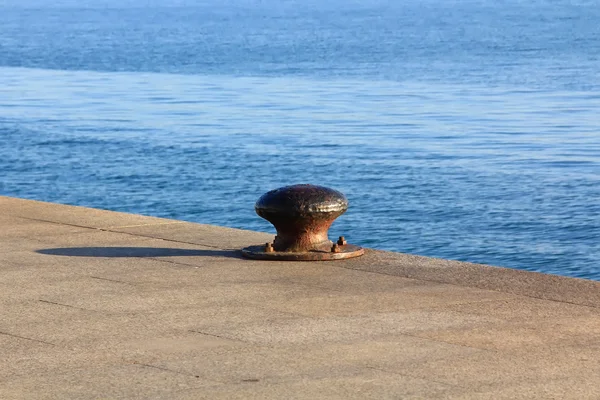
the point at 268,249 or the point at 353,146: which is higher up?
the point at 268,249

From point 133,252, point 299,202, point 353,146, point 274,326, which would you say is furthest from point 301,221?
point 353,146

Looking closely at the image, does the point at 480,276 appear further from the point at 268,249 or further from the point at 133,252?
the point at 133,252

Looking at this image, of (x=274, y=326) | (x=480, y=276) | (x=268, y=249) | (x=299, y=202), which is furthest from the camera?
(x=268, y=249)

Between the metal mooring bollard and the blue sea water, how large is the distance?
9.29m

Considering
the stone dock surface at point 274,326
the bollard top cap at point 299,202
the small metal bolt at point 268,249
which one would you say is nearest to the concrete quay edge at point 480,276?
the stone dock surface at point 274,326

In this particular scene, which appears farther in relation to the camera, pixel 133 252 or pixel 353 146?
pixel 353 146

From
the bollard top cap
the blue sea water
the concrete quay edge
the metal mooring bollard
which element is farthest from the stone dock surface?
the blue sea water

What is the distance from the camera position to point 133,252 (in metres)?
8.70

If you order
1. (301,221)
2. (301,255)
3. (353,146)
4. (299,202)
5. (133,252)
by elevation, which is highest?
(299,202)

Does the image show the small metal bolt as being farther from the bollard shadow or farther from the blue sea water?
the blue sea water

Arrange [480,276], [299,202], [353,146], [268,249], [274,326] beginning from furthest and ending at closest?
[353,146], [268,249], [299,202], [480,276], [274,326]

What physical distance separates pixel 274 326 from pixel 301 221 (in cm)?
188

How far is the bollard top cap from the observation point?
27.2 ft

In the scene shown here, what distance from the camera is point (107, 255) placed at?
338 inches
